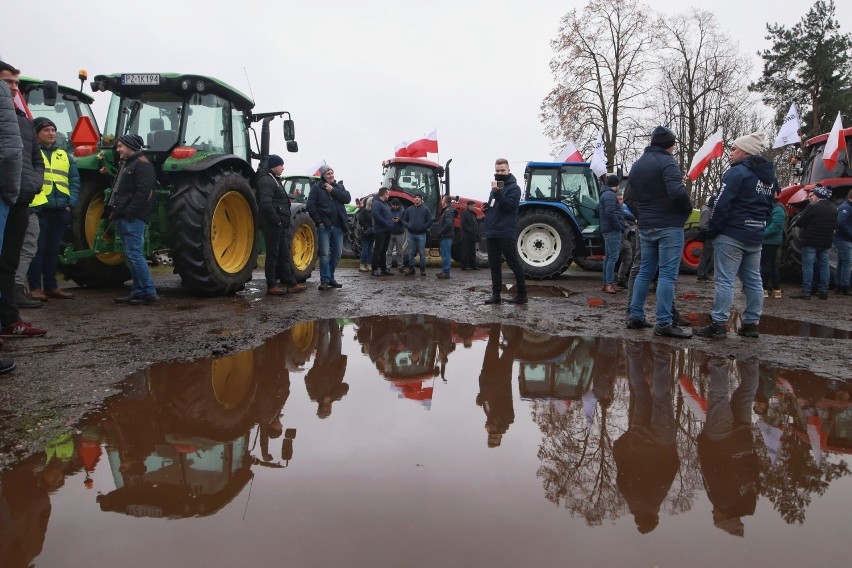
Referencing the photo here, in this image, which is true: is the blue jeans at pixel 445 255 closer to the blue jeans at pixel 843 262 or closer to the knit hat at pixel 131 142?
the knit hat at pixel 131 142

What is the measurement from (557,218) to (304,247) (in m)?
4.68

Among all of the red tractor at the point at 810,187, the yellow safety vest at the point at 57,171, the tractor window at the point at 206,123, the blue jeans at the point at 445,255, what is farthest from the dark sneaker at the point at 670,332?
the yellow safety vest at the point at 57,171

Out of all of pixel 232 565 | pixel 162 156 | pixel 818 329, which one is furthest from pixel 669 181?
pixel 162 156

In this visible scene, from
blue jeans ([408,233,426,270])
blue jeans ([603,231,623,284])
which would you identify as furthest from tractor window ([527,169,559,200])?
blue jeans ([603,231,623,284])

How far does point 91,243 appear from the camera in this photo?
23.5 feet

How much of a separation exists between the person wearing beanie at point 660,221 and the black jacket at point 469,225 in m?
7.37

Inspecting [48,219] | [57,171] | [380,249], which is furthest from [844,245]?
[48,219]

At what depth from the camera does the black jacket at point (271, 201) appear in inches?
275

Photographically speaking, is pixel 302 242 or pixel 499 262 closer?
pixel 499 262

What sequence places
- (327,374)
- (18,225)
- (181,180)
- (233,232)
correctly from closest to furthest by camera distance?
(327,374)
(18,225)
(181,180)
(233,232)

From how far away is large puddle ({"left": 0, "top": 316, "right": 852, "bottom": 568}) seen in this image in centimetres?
172

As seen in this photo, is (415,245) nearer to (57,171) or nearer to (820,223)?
(57,171)

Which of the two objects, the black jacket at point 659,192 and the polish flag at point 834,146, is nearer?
the black jacket at point 659,192

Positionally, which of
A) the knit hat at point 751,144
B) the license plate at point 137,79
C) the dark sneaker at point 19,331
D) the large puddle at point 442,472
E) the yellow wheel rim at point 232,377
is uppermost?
the license plate at point 137,79
